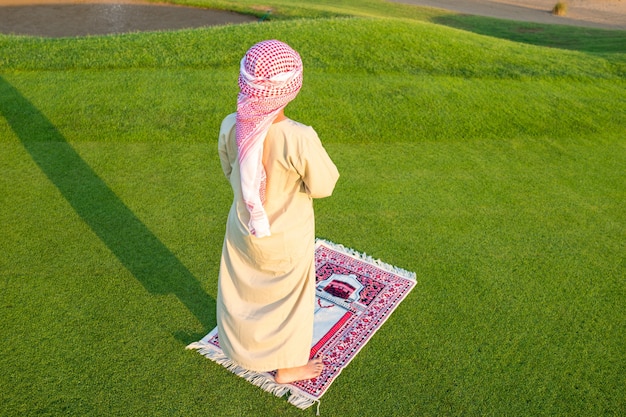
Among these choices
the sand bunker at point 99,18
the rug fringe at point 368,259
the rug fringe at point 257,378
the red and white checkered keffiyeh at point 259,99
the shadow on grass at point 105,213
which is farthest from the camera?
the sand bunker at point 99,18

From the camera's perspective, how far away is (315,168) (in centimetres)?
276

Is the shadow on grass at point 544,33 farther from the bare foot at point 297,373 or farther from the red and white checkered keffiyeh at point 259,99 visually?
the red and white checkered keffiyeh at point 259,99

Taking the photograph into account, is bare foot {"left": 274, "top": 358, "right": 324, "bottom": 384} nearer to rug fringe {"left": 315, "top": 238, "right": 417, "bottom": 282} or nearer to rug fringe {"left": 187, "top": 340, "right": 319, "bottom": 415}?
rug fringe {"left": 187, "top": 340, "right": 319, "bottom": 415}

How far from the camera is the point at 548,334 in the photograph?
3867 millimetres

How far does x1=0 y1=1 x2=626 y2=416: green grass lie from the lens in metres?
3.41

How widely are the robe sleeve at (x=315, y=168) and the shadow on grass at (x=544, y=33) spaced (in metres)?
12.4

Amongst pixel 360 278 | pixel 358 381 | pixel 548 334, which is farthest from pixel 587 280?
pixel 358 381

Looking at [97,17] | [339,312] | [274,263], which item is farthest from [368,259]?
[97,17]

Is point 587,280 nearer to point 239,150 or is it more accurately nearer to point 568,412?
point 568,412

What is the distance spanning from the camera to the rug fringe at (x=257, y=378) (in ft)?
10.7

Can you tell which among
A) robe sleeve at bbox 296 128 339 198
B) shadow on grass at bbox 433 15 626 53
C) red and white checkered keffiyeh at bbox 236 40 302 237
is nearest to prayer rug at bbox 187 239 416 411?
red and white checkered keffiyeh at bbox 236 40 302 237

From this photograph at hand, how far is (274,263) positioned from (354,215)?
2.15m

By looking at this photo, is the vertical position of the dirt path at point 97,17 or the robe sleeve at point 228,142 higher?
the robe sleeve at point 228,142

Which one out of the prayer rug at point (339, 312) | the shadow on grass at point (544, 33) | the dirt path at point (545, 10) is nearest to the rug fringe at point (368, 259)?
the prayer rug at point (339, 312)
